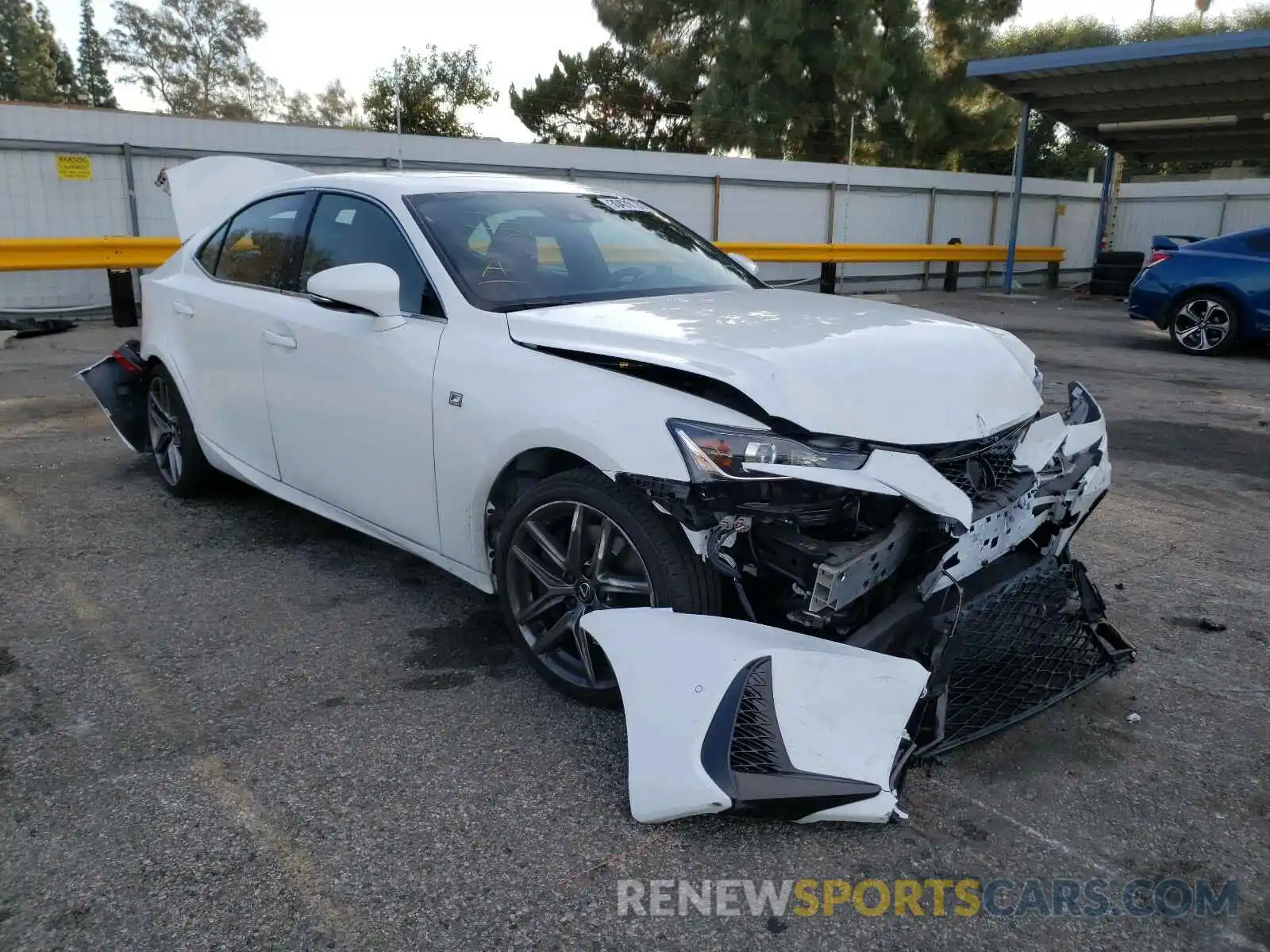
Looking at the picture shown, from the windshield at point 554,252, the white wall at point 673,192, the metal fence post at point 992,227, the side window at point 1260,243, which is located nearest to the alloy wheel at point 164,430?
the windshield at point 554,252

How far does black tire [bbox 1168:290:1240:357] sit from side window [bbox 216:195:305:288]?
10299 mm

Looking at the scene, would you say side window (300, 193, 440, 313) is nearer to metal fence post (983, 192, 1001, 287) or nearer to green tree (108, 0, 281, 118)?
metal fence post (983, 192, 1001, 287)

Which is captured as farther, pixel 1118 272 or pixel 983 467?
pixel 1118 272

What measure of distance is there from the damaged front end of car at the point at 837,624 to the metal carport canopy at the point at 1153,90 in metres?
14.9

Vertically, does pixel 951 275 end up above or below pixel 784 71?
below

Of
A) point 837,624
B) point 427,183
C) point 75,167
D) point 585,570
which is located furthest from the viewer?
point 75,167

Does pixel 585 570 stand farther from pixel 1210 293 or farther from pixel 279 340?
pixel 1210 293

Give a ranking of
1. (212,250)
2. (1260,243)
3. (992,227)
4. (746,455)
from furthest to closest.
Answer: (992,227) → (1260,243) → (212,250) → (746,455)

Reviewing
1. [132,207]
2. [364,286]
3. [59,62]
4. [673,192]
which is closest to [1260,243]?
[673,192]

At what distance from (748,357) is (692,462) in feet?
1.19

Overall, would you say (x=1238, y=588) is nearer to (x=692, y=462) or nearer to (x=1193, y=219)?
(x=692, y=462)

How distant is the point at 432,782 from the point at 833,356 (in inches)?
64.8

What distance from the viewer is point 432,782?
2.72 metres

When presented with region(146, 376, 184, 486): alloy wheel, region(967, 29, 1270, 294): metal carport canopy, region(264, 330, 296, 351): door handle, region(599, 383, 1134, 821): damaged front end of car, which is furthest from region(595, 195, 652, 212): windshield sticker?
region(967, 29, 1270, 294): metal carport canopy
